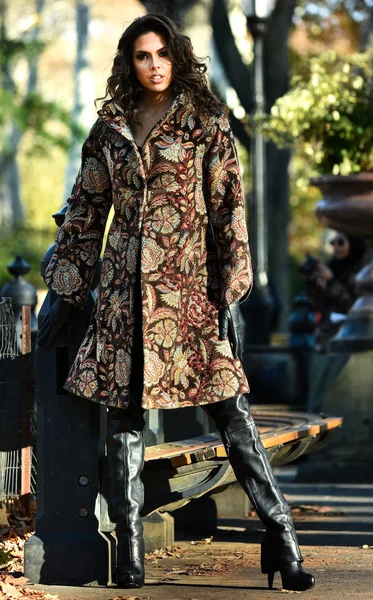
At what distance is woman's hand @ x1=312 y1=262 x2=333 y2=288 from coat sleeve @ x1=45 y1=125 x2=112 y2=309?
28.6 ft

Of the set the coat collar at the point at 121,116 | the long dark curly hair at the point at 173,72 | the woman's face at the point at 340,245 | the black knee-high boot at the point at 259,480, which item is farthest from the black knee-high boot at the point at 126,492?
the woman's face at the point at 340,245

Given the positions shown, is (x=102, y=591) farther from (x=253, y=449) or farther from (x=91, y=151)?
(x=91, y=151)

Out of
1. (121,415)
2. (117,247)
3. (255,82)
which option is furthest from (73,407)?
(255,82)

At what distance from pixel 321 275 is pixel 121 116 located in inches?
349

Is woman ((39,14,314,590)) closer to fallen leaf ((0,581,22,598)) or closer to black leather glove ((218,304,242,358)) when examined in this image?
black leather glove ((218,304,242,358))

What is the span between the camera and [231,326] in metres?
5.13

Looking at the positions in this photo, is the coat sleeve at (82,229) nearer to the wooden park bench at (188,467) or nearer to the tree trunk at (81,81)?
the wooden park bench at (188,467)

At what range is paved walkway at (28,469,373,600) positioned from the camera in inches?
199

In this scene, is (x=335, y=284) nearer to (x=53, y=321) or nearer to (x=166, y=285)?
(x=53, y=321)

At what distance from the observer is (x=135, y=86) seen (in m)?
5.24

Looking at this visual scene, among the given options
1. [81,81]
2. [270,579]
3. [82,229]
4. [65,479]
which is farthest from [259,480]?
[81,81]

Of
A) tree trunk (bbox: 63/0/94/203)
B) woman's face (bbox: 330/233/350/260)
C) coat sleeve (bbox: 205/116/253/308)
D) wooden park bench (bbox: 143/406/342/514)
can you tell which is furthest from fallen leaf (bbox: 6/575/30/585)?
tree trunk (bbox: 63/0/94/203)

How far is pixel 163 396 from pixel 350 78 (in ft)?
21.0

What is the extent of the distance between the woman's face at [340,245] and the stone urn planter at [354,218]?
13.7 feet
